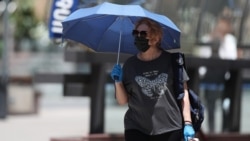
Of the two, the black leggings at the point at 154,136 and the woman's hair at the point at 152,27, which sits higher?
the woman's hair at the point at 152,27

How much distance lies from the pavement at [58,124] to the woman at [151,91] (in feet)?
13.1

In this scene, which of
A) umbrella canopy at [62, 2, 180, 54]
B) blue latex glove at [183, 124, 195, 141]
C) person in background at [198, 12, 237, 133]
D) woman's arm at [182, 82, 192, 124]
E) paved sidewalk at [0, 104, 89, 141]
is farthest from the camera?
paved sidewalk at [0, 104, 89, 141]

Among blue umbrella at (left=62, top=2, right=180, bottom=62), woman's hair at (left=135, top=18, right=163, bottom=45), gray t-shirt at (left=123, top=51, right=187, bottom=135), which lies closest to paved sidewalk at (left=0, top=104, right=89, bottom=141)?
blue umbrella at (left=62, top=2, right=180, bottom=62)

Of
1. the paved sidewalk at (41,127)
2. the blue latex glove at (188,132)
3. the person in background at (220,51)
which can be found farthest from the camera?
the paved sidewalk at (41,127)

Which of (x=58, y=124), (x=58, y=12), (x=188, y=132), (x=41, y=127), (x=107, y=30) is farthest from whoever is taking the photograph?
(x=58, y=124)

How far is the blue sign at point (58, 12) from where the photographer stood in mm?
8414

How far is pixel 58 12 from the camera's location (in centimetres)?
849

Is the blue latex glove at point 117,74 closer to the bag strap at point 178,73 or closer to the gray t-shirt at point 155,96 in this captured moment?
the gray t-shirt at point 155,96

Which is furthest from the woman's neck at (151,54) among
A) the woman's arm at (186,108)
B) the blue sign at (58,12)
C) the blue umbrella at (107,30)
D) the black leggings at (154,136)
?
the blue sign at (58,12)

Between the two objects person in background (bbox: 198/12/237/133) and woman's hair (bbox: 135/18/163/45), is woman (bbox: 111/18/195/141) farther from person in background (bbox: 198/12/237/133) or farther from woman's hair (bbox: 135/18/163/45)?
person in background (bbox: 198/12/237/133)

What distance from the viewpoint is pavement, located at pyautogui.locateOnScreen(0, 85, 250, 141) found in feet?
31.7

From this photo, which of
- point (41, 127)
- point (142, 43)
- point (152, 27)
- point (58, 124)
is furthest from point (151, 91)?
point (58, 124)

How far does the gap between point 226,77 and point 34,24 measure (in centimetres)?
2076

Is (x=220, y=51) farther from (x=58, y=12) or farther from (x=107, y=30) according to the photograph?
(x=107, y=30)
